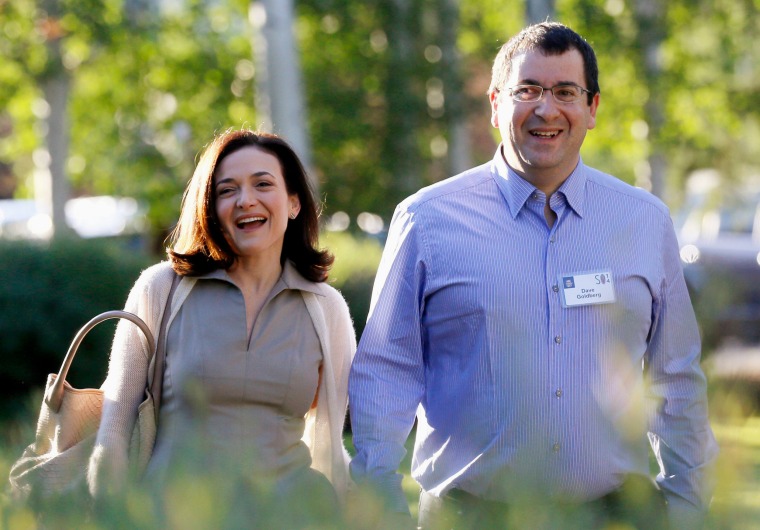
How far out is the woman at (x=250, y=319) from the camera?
3.31 meters

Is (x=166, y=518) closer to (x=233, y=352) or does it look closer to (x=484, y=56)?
(x=233, y=352)

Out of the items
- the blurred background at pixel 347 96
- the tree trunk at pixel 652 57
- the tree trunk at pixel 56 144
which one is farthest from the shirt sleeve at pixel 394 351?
the tree trunk at pixel 56 144

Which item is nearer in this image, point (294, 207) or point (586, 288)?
point (586, 288)

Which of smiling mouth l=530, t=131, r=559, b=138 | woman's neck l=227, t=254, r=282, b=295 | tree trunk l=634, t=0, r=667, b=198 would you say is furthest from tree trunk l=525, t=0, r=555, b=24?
smiling mouth l=530, t=131, r=559, b=138

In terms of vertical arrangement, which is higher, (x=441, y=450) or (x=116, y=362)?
(x=116, y=362)

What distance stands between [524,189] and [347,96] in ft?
60.2

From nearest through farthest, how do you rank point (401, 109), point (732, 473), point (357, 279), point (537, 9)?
point (732, 473)
point (357, 279)
point (537, 9)
point (401, 109)

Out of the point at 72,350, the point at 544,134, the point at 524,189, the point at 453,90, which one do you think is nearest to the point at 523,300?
the point at 524,189

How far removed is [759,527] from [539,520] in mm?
249

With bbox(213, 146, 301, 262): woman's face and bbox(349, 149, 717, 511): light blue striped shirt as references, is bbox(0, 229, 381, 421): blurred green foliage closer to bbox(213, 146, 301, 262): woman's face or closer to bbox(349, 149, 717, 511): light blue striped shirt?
bbox(213, 146, 301, 262): woman's face

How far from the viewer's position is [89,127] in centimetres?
2758

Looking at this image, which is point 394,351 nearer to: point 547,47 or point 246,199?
point 246,199

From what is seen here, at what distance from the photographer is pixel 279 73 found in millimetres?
12344

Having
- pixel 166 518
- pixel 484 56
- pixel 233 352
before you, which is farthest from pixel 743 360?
pixel 484 56
